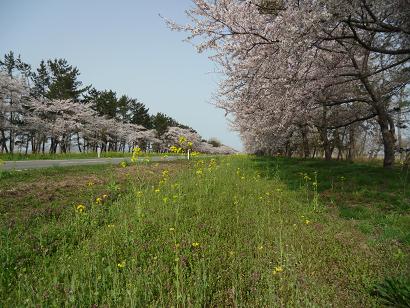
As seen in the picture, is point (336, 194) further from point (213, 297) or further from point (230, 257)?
point (213, 297)

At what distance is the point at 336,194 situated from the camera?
978cm

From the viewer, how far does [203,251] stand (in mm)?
4441

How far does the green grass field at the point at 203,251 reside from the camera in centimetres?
358

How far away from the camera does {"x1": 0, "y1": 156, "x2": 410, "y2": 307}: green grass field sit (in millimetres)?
3584

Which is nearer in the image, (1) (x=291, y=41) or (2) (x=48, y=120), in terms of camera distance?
(1) (x=291, y=41)

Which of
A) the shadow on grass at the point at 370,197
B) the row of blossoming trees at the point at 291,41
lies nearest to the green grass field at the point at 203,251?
the shadow on grass at the point at 370,197

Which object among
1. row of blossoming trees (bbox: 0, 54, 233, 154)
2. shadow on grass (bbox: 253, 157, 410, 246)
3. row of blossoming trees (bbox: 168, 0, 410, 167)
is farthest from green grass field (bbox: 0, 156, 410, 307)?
row of blossoming trees (bbox: 0, 54, 233, 154)

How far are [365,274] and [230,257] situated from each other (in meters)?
1.74

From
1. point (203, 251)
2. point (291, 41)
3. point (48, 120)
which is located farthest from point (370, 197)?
point (48, 120)

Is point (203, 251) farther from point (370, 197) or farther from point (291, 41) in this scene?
point (370, 197)

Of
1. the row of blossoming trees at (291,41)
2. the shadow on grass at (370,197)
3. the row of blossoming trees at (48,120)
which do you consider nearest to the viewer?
the shadow on grass at (370,197)

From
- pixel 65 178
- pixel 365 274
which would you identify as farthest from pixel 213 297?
pixel 65 178

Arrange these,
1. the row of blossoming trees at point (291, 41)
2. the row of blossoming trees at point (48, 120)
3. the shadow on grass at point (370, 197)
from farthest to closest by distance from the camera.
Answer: the row of blossoming trees at point (48, 120) → the row of blossoming trees at point (291, 41) → the shadow on grass at point (370, 197)

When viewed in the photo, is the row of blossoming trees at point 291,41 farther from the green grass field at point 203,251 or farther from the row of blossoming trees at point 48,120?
the row of blossoming trees at point 48,120
